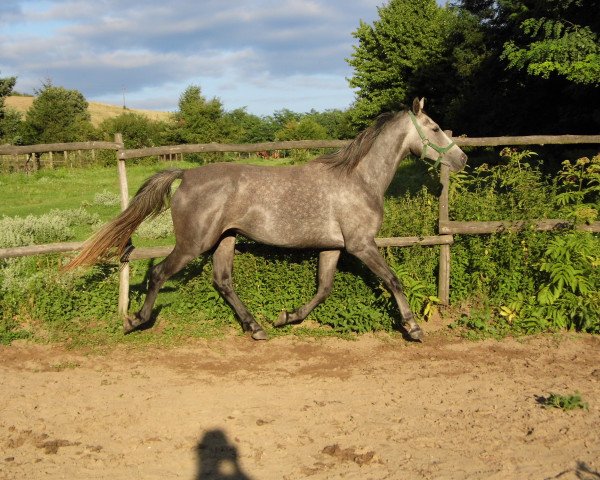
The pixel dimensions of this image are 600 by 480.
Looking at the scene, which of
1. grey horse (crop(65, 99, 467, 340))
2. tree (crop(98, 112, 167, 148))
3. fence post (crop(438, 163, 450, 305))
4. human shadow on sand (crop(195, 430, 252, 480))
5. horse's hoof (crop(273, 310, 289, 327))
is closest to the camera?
human shadow on sand (crop(195, 430, 252, 480))

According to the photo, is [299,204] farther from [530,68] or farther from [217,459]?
[530,68]

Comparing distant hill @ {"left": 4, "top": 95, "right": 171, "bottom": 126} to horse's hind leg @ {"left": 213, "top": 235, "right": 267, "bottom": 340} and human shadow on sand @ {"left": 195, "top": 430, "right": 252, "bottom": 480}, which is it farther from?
human shadow on sand @ {"left": 195, "top": 430, "right": 252, "bottom": 480}

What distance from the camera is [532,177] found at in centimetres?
708

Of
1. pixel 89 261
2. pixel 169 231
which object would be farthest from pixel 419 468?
pixel 169 231

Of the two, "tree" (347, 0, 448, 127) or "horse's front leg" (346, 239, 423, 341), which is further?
"tree" (347, 0, 448, 127)

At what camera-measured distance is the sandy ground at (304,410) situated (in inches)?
151

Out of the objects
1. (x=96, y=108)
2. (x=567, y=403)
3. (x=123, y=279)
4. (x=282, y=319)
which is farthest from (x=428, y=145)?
(x=96, y=108)

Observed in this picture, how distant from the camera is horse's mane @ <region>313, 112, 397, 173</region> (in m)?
6.39

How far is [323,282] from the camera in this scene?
6.59 m

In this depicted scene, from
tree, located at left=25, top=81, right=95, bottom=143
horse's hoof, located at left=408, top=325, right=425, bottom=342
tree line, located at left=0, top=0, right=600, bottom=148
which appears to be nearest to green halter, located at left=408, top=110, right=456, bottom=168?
horse's hoof, located at left=408, top=325, right=425, bottom=342

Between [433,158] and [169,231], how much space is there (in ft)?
23.7

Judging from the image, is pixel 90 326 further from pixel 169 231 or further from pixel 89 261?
pixel 169 231

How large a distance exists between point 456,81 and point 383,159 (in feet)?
105

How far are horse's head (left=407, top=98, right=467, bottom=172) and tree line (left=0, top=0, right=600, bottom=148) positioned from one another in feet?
18.5
